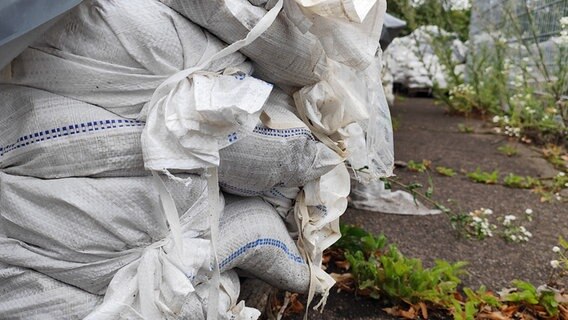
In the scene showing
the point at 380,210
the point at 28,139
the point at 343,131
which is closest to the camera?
the point at 28,139

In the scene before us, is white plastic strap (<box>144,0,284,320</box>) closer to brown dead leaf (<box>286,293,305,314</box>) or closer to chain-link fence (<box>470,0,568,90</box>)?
brown dead leaf (<box>286,293,305,314</box>)

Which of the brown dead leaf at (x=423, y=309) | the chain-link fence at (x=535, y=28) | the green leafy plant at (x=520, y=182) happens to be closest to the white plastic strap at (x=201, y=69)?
the brown dead leaf at (x=423, y=309)

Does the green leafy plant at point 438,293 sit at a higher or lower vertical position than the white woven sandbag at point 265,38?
lower

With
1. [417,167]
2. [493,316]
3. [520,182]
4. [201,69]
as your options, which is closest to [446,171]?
[417,167]

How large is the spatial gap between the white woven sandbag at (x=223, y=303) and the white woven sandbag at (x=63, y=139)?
236 mm

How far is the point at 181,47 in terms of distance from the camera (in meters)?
1.05

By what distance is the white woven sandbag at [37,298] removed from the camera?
3.19 feet

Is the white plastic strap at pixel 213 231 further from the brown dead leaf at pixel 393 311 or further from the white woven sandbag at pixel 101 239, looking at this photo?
the brown dead leaf at pixel 393 311

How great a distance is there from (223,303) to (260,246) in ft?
0.47

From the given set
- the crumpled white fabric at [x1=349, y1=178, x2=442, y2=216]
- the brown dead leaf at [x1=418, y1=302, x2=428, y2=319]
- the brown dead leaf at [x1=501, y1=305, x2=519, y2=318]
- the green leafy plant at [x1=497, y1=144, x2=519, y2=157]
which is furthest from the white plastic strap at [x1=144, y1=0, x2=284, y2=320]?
the green leafy plant at [x1=497, y1=144, x2=519, y2=157]

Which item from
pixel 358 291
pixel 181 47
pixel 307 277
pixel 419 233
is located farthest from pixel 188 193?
pixel 419 233

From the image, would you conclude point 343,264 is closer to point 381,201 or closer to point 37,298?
point 381,201

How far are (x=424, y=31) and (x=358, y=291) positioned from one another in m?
5.54

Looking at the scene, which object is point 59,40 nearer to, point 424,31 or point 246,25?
point 246,25
